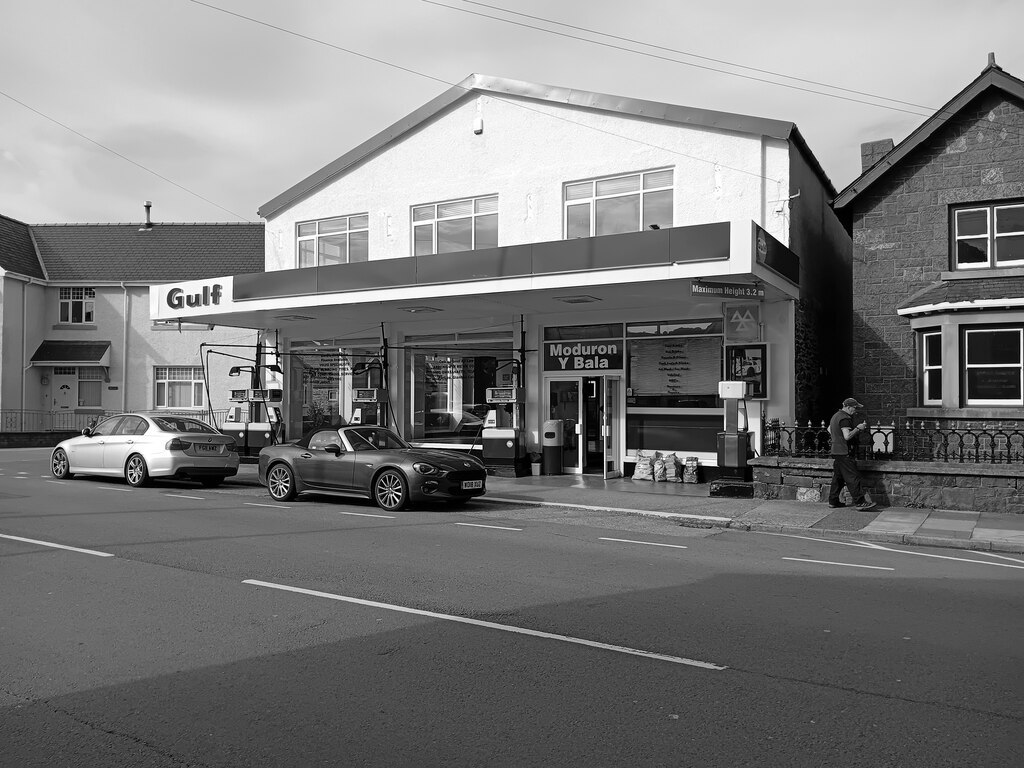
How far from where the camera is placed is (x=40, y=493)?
14.6 meters

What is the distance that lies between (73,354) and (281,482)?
22.9 meters

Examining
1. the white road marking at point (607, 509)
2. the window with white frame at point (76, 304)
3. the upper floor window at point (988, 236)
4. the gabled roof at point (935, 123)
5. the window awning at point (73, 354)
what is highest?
the gabled roof at point (935, 123)

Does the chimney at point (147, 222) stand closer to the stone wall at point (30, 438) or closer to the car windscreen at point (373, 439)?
the stone wall at point (30, 438)

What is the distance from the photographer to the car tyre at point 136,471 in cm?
1584

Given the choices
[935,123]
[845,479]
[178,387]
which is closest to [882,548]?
[845,479]

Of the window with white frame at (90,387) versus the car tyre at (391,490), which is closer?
the car tyre at (391,490)

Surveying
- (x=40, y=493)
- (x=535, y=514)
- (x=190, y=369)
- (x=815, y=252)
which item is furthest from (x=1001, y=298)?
(x=190, y=369)

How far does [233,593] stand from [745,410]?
11421 millimetres

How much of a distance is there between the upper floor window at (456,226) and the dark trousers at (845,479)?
30.2 ft

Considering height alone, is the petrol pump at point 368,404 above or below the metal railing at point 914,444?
→ above

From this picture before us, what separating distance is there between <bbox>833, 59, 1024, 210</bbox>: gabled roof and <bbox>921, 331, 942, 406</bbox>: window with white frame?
10.7ft

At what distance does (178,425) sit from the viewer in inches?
648

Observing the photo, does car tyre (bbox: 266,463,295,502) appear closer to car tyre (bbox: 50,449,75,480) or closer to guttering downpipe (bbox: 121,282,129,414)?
car tyre (bbox: 50,449,75,480)

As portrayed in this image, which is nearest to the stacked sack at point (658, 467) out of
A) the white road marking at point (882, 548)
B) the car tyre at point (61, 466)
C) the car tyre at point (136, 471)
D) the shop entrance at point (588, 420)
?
the shop entrance at point (588, 420)
